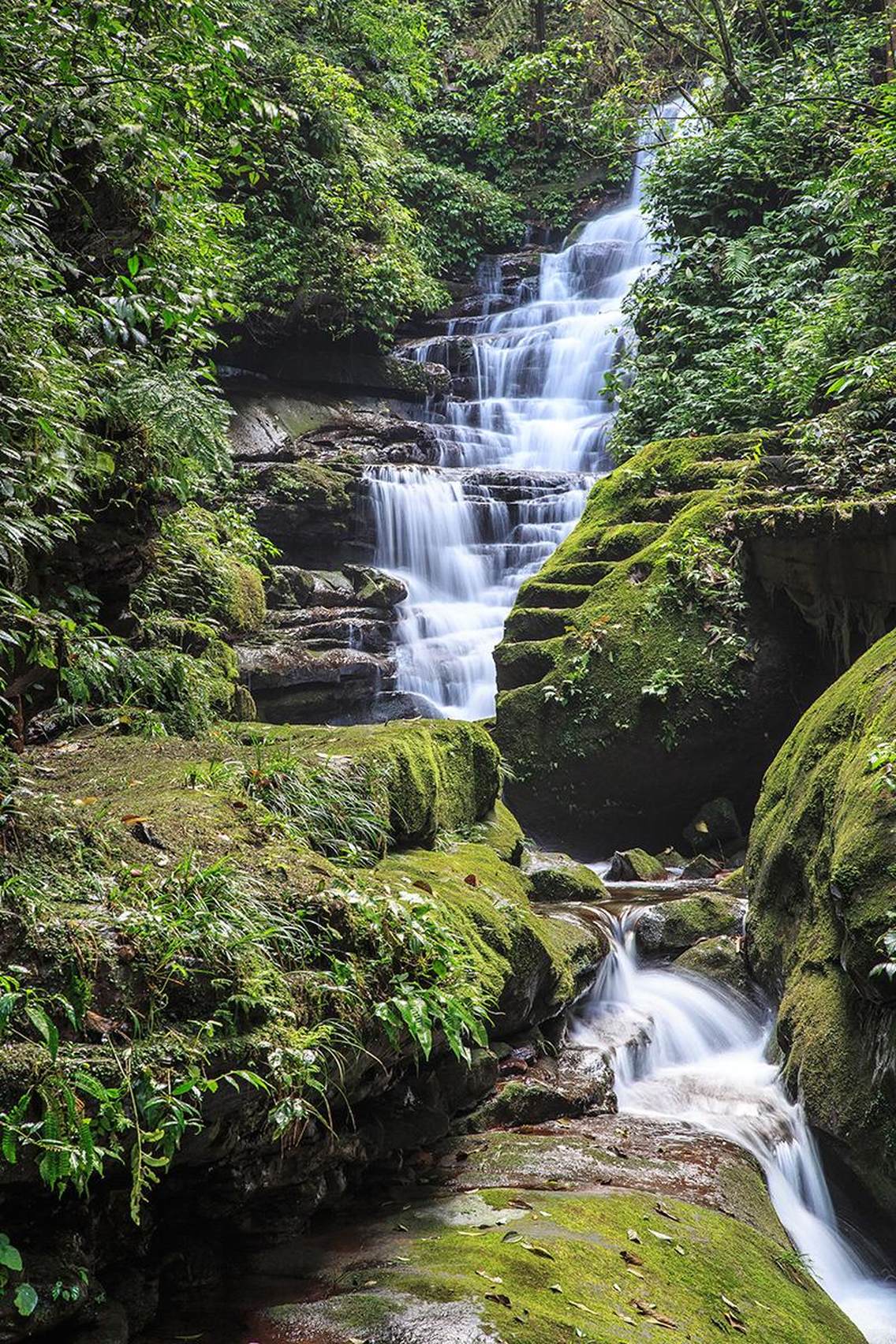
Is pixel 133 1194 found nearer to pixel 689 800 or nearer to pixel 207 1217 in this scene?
pixel 207 1217

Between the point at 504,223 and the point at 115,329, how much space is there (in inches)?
812

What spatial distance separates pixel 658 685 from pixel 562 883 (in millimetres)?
2754

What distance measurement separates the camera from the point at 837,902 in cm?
511

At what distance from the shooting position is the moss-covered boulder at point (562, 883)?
Result: 794 cm

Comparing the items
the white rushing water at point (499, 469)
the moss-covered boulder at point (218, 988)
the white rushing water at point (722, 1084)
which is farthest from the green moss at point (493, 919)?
the white rushing water at point (499, 469)

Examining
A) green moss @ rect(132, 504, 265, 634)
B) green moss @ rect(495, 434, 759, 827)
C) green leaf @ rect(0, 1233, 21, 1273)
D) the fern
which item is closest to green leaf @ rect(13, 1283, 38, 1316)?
green leaf @ rect(0, 1233, 21, 1273)

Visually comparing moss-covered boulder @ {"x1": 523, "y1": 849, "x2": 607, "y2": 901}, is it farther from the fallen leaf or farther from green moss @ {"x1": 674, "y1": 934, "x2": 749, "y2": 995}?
the fallen leaf

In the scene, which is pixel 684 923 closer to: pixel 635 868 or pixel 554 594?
pixel 635 868

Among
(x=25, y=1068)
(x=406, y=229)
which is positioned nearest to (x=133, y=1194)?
(x=25, y=1068)

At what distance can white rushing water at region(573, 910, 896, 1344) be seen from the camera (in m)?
4.78

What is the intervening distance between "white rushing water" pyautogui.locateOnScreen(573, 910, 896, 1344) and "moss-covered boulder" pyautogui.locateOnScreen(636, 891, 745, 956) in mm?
126

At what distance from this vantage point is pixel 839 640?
891 cm

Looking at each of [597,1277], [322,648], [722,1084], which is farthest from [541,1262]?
[322,648]

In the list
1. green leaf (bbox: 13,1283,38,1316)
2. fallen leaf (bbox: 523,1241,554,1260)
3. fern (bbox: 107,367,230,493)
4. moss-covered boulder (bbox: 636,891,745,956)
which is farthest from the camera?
moss-covered boulder (bbox: 636,891,745,956)
